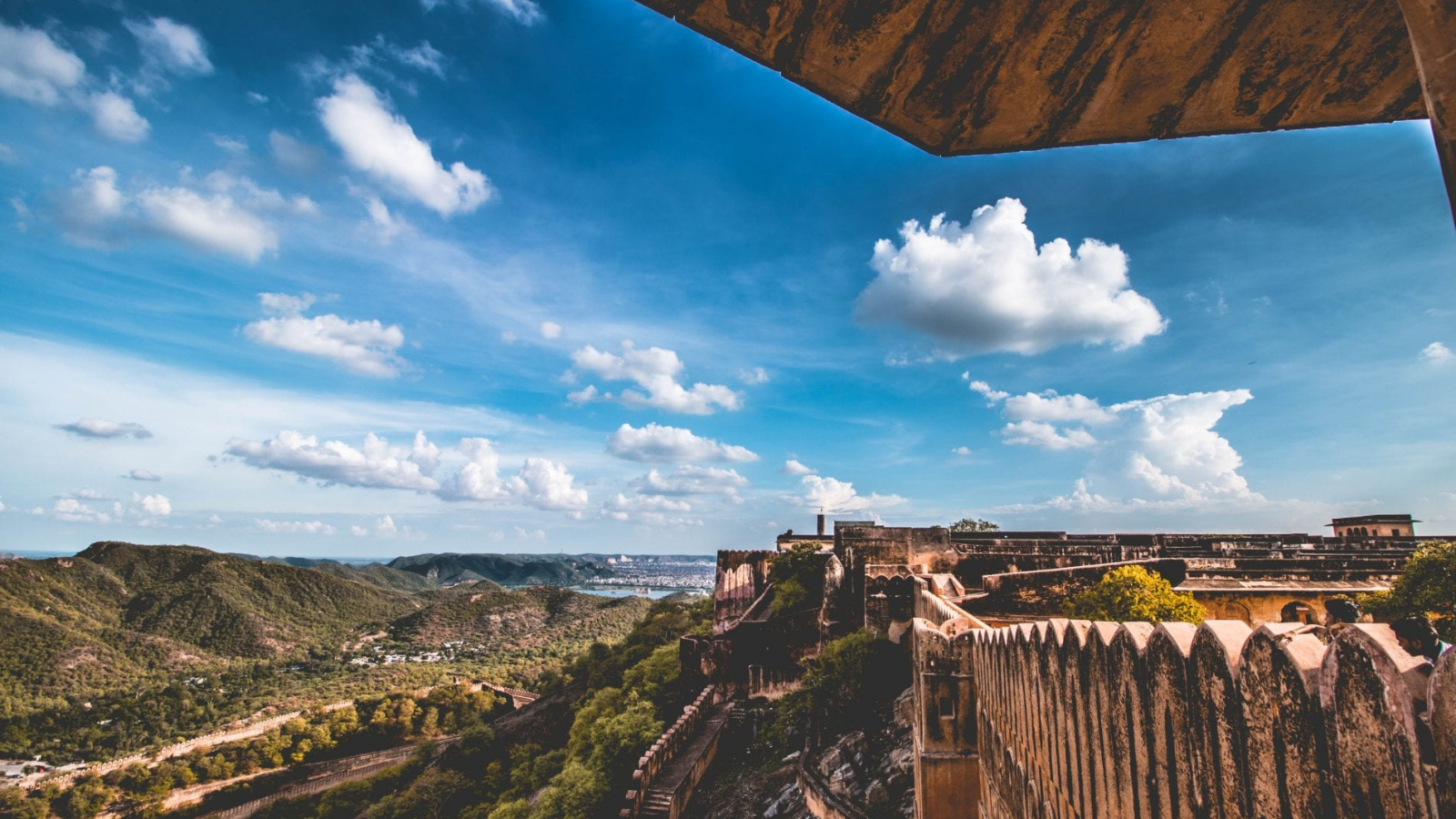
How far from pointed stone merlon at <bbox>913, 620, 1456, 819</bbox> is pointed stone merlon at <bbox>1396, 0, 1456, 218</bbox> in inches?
47.0

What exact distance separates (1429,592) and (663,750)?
1942 cm

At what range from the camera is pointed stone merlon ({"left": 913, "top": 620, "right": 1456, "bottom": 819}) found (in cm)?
172

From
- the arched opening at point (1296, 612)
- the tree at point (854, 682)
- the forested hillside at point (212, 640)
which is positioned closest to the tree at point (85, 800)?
the forested hillside at point (212, 640)

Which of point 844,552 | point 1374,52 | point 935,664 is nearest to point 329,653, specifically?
point 844,552

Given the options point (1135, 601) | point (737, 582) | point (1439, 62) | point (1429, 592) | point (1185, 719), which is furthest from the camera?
point (737, 582)

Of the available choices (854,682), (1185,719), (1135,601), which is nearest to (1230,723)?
(1185,719)

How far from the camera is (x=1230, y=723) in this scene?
2471 millimetres

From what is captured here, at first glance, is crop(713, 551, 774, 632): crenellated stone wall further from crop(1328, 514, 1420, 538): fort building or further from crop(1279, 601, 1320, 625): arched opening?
crop(1328, 514, 1420, 538): fort building

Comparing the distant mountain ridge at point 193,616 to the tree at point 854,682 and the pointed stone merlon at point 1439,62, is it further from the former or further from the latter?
the pointed stone merlon at point 1439,62

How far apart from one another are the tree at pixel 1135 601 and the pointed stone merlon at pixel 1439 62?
12615mm

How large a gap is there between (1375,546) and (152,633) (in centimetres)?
13380

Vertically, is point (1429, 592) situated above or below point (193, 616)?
above

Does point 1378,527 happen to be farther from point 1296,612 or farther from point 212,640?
point 212,640

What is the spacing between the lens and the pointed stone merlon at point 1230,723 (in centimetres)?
172
